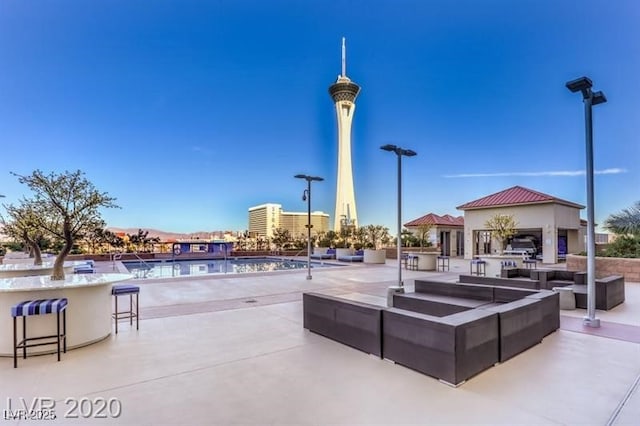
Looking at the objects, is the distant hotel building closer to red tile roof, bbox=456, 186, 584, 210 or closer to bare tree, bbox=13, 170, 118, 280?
red tile roof, bbox=456, 186, 584, 210

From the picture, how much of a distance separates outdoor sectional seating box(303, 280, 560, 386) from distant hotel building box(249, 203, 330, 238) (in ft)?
70.3

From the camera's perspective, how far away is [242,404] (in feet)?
9.31

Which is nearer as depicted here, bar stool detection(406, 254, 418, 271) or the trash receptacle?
the trash receptacle

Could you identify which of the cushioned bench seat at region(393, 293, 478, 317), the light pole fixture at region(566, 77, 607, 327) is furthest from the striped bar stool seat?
the light pole fixture at region(566, 77, 607, 327)

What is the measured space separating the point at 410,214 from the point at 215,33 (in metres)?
19.1

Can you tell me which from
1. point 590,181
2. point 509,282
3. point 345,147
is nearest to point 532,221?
point 509,282

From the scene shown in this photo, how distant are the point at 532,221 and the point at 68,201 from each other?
20758 millimetres

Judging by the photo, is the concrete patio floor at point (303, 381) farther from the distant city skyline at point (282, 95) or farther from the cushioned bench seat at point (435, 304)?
the distant city skyline at point (282, 95)

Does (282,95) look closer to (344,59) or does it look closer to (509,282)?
(509,282)

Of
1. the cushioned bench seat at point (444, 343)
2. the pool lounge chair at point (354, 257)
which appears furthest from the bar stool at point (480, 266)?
the cushioned bench seat at point (444, 343)

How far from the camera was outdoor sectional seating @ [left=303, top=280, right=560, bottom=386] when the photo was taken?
3242mm

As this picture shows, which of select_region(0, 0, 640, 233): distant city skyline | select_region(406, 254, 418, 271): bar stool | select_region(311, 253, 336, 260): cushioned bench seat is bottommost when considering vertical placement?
select_region(311, 253, 336, 260): cushioned bench seat

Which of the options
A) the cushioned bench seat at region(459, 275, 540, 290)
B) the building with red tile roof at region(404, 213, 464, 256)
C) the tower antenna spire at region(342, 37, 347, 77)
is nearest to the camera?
the cushioned bench seat at region(459, 275, 540, 290)

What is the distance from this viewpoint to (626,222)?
12.4 metres
